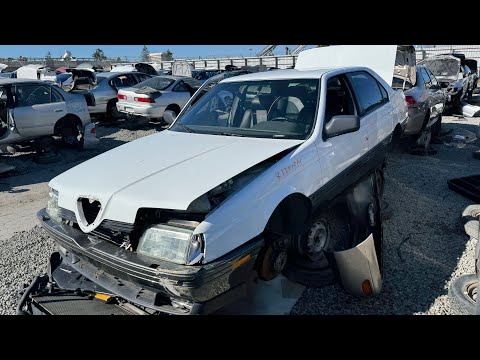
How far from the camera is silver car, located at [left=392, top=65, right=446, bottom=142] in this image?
6.52 metres

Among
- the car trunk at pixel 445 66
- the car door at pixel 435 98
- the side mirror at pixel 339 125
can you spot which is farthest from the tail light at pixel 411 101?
the car trunk at pixel 445 66

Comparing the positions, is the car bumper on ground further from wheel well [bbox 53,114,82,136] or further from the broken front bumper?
the broken front bumper

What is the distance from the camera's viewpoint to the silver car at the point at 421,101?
21.4 feet

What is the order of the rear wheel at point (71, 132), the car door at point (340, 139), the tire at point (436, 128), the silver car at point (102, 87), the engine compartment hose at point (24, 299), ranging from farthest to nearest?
the silver car at point (102, 87) → the tire at point (436, 128) → the rear wheel at point (71, 132) → the car door at point (340, 139) → the engine compartment hose at point (24, 299)

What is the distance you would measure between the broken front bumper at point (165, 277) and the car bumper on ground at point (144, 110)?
24.7ft

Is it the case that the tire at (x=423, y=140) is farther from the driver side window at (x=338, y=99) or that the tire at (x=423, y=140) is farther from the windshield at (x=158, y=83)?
the windshield at (x=158, y=83)

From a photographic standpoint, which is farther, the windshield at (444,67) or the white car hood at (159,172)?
the windshield at (444,67)

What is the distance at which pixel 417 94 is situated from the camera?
6.66 m

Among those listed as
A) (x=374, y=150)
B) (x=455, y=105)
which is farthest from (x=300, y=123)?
(x=455, y=105)

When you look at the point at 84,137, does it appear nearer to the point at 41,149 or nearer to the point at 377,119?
the point at 41,149

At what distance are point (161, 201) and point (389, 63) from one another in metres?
5.24

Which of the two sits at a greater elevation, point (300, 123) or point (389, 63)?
point (389, 63)
